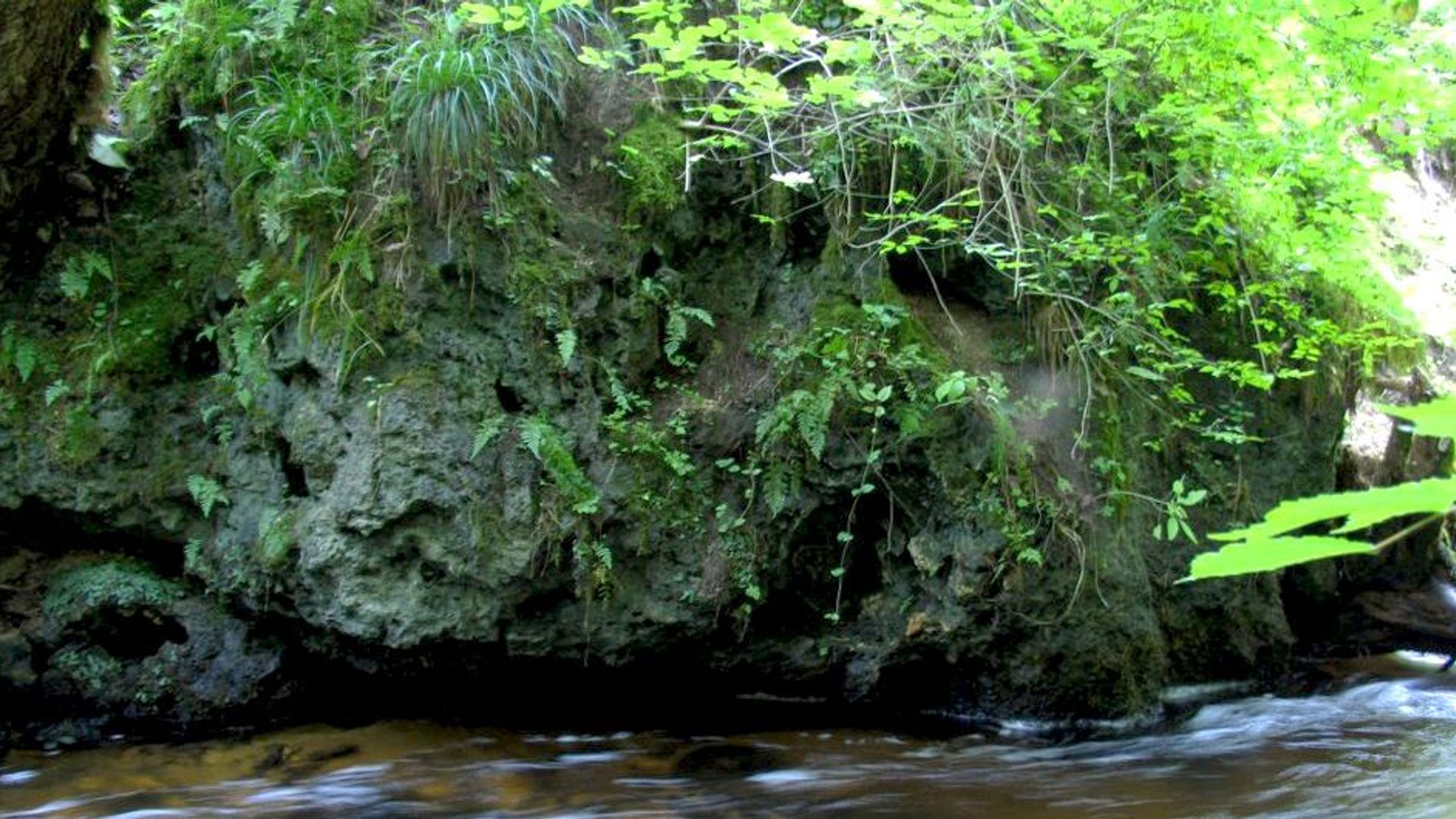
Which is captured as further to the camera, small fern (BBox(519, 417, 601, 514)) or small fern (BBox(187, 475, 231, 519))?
small fern (BBox(187, 475, 231, 519))

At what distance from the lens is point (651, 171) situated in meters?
5.68

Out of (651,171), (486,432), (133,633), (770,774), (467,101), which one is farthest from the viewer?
(651,171)

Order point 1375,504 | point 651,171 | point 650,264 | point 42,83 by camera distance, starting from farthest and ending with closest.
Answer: point 650,264, point 651,171, point 42,83, point 1375,504

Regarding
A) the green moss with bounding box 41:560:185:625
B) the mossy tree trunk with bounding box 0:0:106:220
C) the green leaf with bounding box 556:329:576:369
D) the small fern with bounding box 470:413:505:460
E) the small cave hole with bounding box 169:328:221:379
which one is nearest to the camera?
the mossy tree trunk with bounding box 0:0:106:220

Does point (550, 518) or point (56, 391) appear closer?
point (550, 518)

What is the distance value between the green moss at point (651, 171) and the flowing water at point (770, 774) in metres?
2.70

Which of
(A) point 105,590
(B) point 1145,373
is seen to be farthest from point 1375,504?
(A) point 105,590

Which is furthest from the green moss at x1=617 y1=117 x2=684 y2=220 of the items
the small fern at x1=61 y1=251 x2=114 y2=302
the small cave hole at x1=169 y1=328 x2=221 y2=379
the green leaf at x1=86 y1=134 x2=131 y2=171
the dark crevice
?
the dark crevice

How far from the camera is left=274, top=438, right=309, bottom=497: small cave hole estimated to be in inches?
209

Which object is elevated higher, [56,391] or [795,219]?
[795,219]

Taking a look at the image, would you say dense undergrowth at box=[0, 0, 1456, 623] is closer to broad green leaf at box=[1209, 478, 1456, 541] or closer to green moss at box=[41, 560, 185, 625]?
green moss at box=[41, 560, 185, 625]

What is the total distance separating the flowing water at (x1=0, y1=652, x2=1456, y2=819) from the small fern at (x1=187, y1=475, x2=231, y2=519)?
44.5 inches

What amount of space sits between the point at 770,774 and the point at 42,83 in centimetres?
471

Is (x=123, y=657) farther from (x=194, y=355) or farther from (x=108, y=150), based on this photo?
(x=108, y=150)
